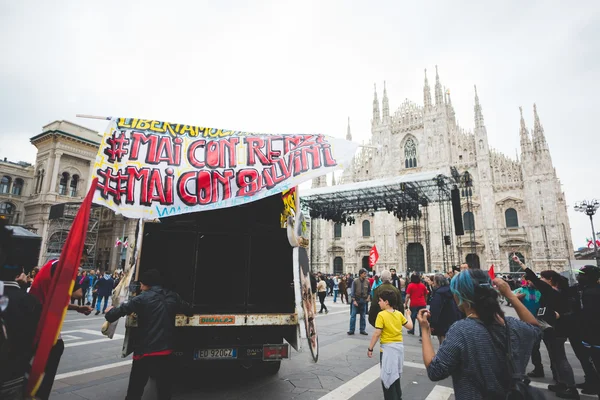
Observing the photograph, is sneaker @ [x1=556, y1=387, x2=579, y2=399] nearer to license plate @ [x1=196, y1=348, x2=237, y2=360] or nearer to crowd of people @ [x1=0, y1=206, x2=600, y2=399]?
crowd of people @ [x1=0, y1=206, x2=600, y2=399]

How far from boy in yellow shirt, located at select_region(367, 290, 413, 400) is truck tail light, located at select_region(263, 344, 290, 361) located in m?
1.19

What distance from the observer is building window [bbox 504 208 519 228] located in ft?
94.2

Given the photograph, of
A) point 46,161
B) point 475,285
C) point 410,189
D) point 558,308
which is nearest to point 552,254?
point 410,189

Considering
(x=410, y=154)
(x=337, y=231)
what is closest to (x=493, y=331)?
(x=337, y=231)

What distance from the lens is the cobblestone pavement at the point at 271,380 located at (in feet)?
13.6

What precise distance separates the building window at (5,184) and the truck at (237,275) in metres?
43.8

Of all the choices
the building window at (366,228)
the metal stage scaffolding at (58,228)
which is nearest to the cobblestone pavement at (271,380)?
the metal stage scaffolding at (58,228)

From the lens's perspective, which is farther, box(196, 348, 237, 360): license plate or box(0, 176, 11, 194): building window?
box(0, 176, 11, 194): building window

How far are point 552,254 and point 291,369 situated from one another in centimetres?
2983

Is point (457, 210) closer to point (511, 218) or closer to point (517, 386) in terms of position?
point (511, 218)

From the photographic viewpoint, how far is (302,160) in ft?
14.8

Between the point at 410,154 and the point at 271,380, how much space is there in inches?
1347

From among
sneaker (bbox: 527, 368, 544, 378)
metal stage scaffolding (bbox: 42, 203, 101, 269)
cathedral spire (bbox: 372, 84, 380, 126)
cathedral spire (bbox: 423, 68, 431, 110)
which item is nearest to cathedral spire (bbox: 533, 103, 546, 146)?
cathedral spire (bbox: 423, 68, 431, 110)

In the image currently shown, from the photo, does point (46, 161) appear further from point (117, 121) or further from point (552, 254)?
point (552, 254)
